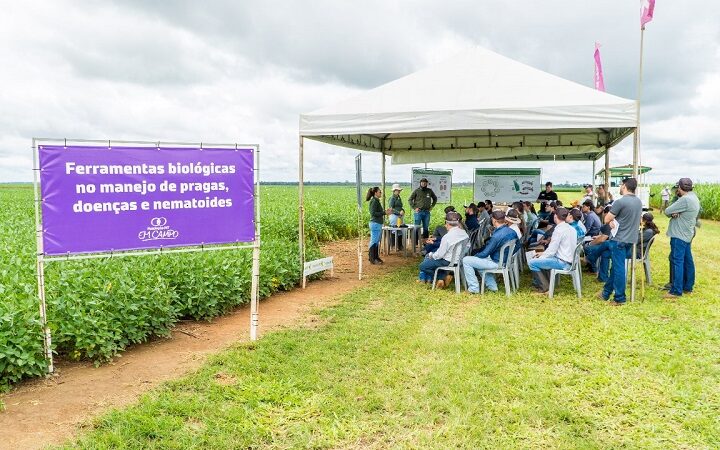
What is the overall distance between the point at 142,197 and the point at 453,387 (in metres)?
3.47

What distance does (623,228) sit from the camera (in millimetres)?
7473

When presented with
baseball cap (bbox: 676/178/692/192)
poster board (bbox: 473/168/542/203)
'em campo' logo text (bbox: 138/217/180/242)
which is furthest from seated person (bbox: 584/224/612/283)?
'em campo' logo text (bbox: 138/217/180/242)

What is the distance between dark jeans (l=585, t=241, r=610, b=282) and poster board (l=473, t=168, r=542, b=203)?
5958 mm

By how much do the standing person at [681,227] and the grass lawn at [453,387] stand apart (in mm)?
1015

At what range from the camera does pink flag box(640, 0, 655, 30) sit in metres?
7.69

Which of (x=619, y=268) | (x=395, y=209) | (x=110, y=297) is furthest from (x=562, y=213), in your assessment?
(x=110, y=297)

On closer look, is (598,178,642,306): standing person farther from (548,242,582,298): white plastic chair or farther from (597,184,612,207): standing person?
(597,184,612,207): standing person

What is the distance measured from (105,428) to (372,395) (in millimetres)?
2012

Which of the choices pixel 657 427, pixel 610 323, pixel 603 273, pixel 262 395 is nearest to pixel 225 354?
pixel 262 395

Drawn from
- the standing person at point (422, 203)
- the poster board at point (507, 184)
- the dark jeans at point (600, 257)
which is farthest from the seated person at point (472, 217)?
the poster board at point (507, 184)

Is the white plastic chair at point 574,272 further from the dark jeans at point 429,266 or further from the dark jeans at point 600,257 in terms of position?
the dark jeans at point 429,266

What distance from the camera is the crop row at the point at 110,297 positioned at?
4777 millimetres

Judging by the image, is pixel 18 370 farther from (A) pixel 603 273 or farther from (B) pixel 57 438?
(A) pixel 603 273

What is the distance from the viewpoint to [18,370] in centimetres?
464
